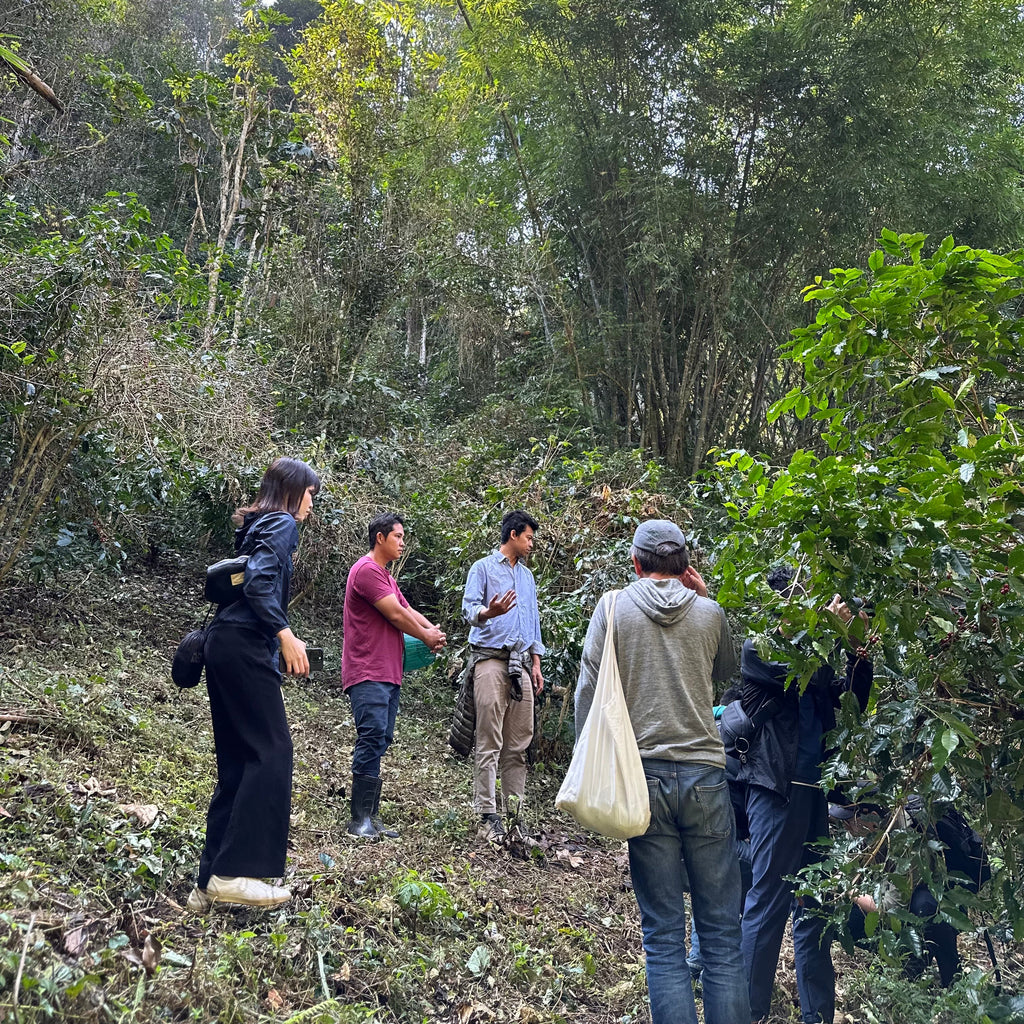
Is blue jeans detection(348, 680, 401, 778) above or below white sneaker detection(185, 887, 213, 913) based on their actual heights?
above

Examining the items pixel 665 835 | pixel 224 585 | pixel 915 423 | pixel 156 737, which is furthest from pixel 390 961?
pixel 915 423

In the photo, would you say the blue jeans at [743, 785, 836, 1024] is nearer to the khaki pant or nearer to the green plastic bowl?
the khaki pant

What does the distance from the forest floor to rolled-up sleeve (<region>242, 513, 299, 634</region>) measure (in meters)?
0.99

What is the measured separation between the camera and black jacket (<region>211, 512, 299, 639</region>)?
9.82 ft

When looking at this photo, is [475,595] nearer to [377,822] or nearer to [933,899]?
[377,822]

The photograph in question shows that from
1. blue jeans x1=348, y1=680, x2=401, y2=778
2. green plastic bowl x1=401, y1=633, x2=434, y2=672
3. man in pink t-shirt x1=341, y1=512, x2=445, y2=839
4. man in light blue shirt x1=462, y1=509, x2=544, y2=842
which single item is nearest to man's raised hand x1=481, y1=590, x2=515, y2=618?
man in light blue shirt x1=462, y1=509, x2=544, y2=842

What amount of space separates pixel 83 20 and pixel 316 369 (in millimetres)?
7632

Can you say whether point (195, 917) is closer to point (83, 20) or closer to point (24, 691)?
point (24, 691)

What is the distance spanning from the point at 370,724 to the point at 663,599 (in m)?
1.98

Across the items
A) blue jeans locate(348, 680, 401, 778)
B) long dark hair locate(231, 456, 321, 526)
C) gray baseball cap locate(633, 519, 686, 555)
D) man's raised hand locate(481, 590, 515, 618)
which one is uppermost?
long dark hair locate(231, 456, 321, 526)

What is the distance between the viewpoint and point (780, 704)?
322cm

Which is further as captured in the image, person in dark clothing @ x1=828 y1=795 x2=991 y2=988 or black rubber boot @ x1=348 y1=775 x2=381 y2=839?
black rubber boot @ x1=348 y1=775 x2=381 y2=839

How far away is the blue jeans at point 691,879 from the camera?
2.65 m

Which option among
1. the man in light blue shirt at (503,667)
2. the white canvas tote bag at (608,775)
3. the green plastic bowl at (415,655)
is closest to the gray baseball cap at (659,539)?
the white canvas tote bag at (608,775)
